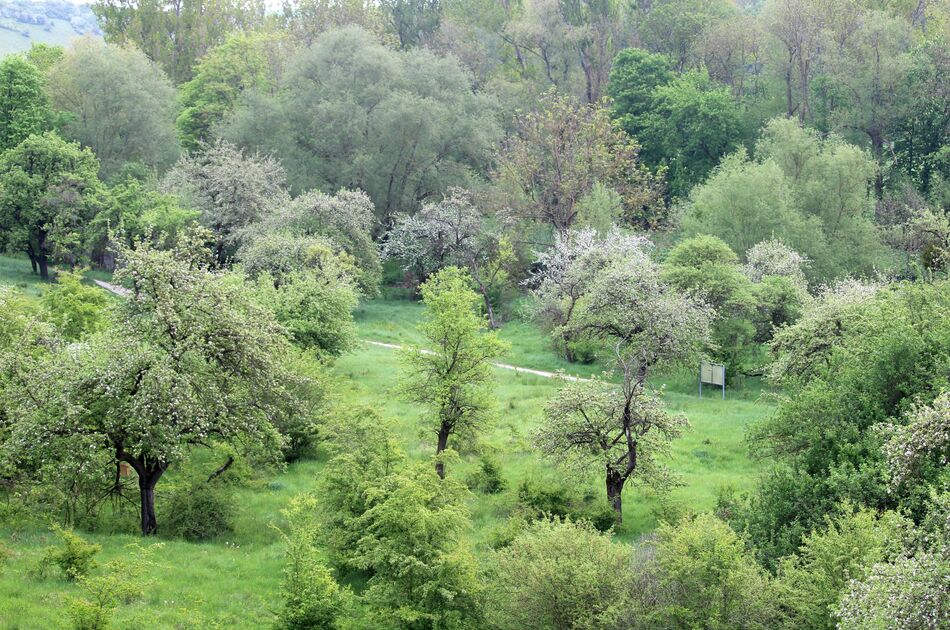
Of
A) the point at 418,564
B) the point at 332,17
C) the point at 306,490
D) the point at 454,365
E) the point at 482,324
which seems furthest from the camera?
the point at 332,17

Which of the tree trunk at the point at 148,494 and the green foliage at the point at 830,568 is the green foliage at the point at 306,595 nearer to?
the tree trunk at the point at 148,494

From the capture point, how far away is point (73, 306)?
1409 inches

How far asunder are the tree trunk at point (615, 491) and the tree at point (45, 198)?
133 ft

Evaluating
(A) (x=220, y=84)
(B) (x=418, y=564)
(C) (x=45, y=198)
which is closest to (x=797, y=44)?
(A) (x=220, y=84)

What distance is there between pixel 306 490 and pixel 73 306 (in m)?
13.1

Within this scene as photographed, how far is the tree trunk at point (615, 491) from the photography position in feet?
88.4

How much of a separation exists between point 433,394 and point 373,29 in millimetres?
64361

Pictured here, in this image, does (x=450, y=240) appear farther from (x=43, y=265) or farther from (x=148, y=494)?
(x=148, y=494)

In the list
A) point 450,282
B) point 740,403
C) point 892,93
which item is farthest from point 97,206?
point 892,93

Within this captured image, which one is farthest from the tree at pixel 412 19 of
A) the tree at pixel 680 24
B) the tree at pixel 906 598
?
the tree at pixel 906 598

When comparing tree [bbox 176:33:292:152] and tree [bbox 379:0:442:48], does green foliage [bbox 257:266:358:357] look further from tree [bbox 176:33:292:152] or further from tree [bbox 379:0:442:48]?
tree [bbox 379:0:442:48]

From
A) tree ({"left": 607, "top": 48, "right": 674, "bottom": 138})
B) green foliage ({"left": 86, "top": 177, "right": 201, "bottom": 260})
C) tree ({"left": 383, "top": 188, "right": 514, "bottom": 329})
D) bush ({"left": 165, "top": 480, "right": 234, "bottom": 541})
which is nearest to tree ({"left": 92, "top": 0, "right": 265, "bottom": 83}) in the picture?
green foliage ({"left": 86, "top": 177, "right": 201, "bottom": 260})

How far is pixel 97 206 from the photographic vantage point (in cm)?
5766

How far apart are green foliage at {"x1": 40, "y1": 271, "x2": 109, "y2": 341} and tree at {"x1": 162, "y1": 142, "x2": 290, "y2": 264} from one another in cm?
2027
